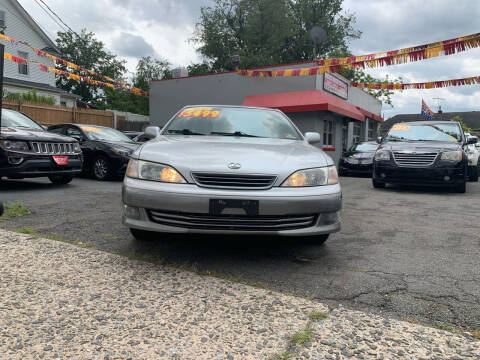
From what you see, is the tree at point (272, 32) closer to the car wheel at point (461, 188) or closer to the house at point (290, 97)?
the house at point (290, 97)

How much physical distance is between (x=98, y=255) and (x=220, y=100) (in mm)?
15367

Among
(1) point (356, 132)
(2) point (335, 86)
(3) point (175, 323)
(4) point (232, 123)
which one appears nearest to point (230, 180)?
(3) point (175, 323)

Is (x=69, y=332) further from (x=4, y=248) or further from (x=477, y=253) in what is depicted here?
(x=477, y=253)

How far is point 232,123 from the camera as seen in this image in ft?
14.3

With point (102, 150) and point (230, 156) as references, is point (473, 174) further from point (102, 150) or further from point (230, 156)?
point (230, 156)

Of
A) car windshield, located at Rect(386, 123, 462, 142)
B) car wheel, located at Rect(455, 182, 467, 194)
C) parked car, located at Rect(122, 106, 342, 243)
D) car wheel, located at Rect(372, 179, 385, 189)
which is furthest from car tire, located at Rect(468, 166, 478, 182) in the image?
parked car, located at Rect(122, 106, 342, 243)

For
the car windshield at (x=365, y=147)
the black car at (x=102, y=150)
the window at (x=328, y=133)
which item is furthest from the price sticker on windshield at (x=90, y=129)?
the window at (x=328, y=133)

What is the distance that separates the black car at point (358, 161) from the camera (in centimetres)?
1279

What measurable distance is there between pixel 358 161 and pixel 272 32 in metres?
25.5

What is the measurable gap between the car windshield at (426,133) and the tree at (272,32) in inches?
1034

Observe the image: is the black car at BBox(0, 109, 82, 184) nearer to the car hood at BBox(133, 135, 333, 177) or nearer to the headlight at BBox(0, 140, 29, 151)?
the headlight at BBox(0, 140, 29, 151)

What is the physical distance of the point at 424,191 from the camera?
856 cm

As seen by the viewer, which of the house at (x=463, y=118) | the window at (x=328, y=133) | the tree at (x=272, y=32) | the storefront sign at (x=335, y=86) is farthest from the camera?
the house at (x=463, y=118)

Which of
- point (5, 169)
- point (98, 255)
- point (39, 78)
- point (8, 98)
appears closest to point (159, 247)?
point (98, 255)
